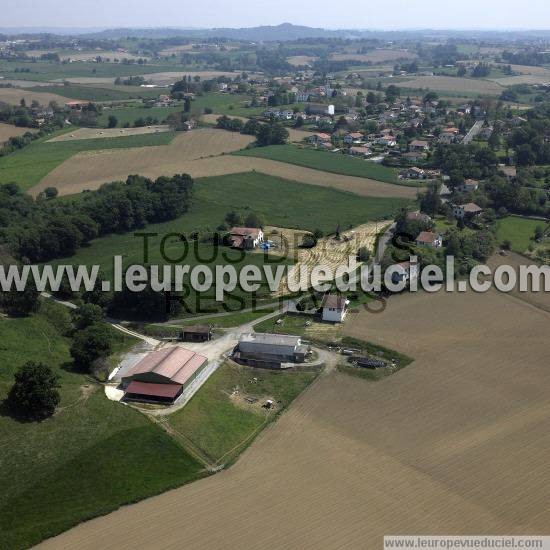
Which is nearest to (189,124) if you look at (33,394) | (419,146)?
(419,146)

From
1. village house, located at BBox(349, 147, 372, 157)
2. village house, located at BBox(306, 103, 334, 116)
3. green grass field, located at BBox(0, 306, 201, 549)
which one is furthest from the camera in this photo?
village house, located at BBox(306, 103, 334, 116)

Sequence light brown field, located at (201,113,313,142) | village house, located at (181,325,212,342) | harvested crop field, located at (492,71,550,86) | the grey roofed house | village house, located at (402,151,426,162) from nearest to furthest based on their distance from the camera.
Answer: the grey roofed house
village house, located at (181,325,212,342)
village house, located at (402,151,426,162)
light brown field, located at (201,113,313,142)
harvested crop field, located at (492,71,550,86)

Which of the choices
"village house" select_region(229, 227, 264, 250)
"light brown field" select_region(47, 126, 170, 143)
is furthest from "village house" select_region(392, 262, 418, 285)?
"light brown field" select_region(47, 126, 170, 143)

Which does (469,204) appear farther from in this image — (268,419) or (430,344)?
(268,419)

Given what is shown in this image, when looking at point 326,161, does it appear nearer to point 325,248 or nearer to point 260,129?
point 260,129

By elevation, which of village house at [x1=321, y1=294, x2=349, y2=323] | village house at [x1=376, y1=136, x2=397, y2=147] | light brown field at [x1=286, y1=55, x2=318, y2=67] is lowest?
village house at [x1=321, y1=294, x2=349, y2=323]

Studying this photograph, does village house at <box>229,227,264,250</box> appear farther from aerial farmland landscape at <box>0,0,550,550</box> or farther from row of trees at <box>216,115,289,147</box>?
row of trees at <box>216,115,289,147</box>

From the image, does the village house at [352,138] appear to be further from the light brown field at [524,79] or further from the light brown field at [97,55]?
the light brown field at [97,55]

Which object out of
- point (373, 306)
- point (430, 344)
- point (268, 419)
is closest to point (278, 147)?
point (373, 306)
